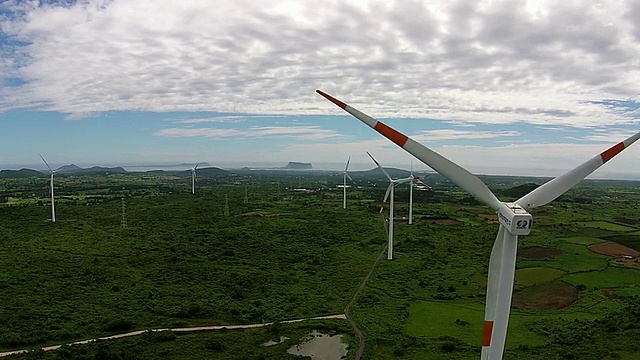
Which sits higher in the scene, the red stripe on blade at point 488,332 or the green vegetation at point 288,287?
the red stripe on blade at point 488,332

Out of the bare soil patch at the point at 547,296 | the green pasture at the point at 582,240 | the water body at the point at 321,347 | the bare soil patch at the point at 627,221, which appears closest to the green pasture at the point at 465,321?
the bare soil patch at the point at 547,296

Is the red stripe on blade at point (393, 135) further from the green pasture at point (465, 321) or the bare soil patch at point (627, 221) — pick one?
the bare soil patch at point (627, 221)

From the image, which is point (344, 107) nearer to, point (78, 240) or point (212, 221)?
point (78, 240)

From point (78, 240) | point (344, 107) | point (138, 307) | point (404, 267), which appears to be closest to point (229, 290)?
point (138, 307)

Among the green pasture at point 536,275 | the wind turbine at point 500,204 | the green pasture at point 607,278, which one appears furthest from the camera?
the green pasture at point 536,275

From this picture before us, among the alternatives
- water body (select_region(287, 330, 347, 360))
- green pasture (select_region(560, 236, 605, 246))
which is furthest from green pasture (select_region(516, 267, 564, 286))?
water body (select_region(287, 330, 347, 360))

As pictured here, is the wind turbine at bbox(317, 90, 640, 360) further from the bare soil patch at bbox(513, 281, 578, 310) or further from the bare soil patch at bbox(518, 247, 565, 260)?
the bare soil patch at bbox(518, 247, 565, 260)

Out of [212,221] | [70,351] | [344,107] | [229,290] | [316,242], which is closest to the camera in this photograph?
[344,107]
